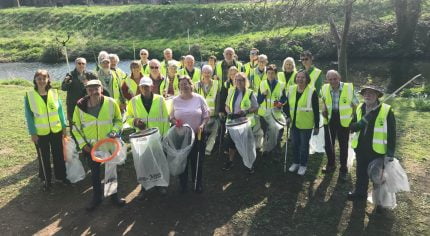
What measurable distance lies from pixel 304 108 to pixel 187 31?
18.3 m

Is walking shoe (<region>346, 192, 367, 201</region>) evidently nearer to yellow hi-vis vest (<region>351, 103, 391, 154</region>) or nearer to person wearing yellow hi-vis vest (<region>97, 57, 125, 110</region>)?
yellow hi-vis vest (<region>351, 103, 391, 154</region>)

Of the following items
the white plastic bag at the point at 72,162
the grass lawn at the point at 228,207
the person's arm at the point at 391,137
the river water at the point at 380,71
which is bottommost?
the river water at the point at 380,71

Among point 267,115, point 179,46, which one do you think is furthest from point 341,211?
point 179,46

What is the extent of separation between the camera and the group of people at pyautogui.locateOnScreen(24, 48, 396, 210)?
18.6ft

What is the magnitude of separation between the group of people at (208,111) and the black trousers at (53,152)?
0.02 m

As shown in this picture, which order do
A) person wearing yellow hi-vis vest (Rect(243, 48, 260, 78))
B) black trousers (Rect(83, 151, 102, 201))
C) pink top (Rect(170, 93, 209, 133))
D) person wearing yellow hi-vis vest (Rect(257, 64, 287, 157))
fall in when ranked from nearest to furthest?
1. black trousers (Rect(83, 151, 102, 201))
2. pink top (Rect(170, 93, 209, 133))
3. person wearing yellow hi-vis vest (Rect(257, 64, 287, 157))
4. person wearing yellow hi-vis vest (Rect(243, 48, 260, 78))

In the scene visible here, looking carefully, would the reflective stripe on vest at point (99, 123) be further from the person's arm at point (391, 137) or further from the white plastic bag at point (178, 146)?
the person's arm at point (391, 137)

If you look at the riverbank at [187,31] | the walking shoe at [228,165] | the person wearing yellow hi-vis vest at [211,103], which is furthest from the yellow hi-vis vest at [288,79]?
the riverbank at [187,31]

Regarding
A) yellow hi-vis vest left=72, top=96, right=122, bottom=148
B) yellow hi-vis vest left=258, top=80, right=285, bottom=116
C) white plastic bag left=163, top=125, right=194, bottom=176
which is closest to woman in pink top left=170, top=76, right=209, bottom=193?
white plastic bag left=163, top=125, right=194, bottom=176

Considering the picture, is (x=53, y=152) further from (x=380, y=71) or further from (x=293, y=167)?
(x=380, y=71)

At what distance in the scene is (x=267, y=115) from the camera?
7.46 m

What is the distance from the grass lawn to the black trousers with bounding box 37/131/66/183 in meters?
0.26

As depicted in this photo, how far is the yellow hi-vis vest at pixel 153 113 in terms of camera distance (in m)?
6.00

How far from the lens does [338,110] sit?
6684 millimetres
